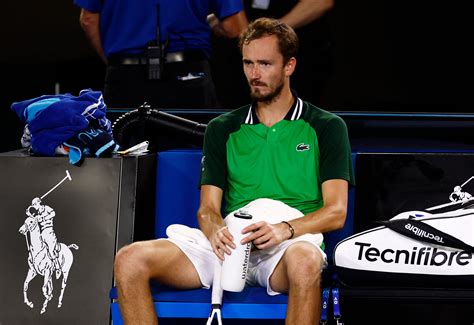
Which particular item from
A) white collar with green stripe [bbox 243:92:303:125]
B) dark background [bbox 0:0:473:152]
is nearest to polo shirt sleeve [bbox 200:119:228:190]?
white collar with green stripe [bbox 243:92:303:125]

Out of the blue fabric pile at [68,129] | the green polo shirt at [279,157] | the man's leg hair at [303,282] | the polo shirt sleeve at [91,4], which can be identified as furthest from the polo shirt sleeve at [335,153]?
the polo shirt sleeve at [91,4]

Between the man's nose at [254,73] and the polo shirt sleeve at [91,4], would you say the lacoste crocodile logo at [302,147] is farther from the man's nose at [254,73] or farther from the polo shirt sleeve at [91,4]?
the polo shirt sleeve at [91,4]

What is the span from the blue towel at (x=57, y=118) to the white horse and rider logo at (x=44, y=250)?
5.5 inches

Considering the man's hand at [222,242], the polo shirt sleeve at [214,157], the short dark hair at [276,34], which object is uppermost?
the short dark hair at [276,34]

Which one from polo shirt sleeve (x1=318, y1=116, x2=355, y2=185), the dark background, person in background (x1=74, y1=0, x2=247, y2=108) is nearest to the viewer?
polo shirt sleeve (x1=318, y1=116, x2=355, y2=185)

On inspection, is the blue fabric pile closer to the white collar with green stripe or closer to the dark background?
the white collar with green stripe

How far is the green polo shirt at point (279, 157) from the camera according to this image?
309 cm

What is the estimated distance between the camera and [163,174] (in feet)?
11.3

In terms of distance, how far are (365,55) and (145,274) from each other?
2.26m

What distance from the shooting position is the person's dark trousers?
3.93m

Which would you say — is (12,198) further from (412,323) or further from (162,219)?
(412,323)

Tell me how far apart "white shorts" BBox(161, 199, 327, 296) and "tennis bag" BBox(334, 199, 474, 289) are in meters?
0.12

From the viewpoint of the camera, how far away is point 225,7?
395 cm

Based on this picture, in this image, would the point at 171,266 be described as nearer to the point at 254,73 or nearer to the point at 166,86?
the point at 254,73
